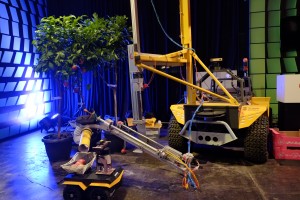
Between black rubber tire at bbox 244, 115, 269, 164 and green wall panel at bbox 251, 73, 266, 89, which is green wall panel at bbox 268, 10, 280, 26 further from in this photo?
black rubber tire at bbox 244, 115, 269, 164

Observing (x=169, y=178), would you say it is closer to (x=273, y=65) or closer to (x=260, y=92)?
(x=260, y=92)

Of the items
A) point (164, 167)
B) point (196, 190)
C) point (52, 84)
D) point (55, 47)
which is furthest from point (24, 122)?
point (196, 190)

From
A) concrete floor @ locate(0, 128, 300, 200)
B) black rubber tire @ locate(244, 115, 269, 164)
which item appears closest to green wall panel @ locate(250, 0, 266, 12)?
black rubber tire @ locate(244, 115, 269, 164)

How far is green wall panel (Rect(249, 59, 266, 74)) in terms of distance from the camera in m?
4.71

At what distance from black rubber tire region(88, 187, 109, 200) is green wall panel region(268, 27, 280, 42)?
396cm

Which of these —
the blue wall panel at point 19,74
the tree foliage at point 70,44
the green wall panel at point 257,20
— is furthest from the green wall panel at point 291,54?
the blue wall panel at point 19,74

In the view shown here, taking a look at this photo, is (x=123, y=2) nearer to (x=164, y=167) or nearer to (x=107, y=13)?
(x=107, y=13)

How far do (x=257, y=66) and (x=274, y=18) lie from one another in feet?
2.79

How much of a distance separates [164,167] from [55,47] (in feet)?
6.06

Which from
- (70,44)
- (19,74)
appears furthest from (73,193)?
(19,74)

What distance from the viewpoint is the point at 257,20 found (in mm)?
4656

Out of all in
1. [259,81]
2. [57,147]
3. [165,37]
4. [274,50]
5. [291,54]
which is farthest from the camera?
[165,37]

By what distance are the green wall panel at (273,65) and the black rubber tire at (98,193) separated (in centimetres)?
380

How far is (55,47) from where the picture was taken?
3.10m
